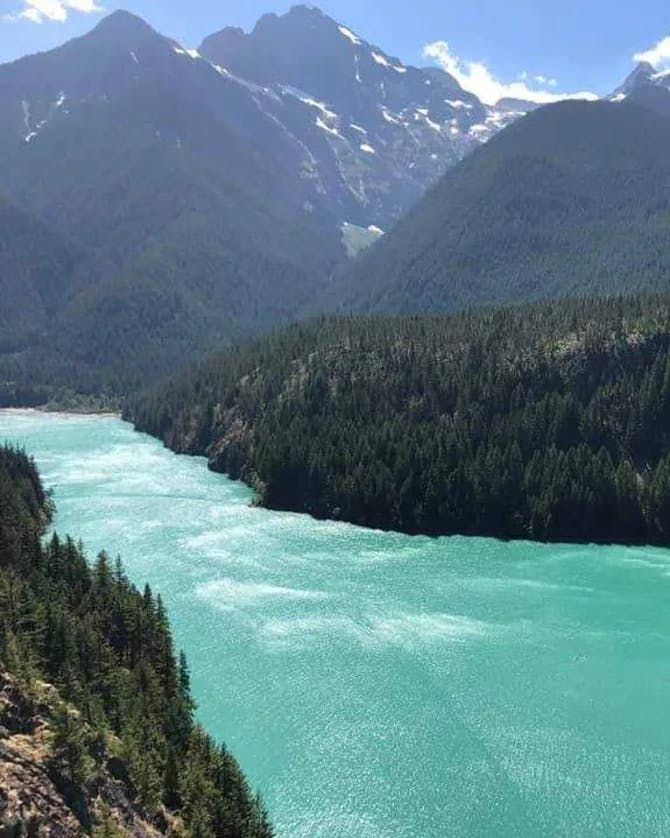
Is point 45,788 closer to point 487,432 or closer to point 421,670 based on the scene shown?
point 421,670

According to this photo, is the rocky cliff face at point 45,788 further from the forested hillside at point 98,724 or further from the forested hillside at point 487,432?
the forested hillside at point 487,432

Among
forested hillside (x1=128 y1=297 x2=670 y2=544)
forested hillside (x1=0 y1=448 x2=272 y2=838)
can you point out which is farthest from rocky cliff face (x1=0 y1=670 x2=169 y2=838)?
forested hillside (x1=128 y1=297 x2=670 y2=544)

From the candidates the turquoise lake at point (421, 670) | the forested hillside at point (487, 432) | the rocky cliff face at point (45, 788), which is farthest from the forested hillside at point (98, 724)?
the forested hillside at point (487, 432)

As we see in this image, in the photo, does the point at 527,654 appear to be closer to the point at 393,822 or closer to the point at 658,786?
the point at 658,786

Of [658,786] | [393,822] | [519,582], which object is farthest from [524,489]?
[393,822]

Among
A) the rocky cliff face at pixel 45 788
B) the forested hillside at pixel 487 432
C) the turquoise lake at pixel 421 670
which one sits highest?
the forested hillside at pixel 487 432

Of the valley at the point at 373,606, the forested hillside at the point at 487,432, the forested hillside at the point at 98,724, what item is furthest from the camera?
the forested hillside at the point at 487,432
